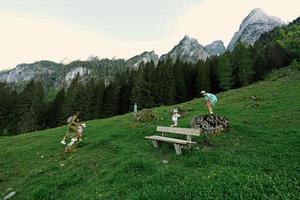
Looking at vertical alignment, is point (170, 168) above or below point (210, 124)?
below

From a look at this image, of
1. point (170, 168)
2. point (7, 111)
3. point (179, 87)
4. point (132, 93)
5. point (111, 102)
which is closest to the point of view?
point (170, 168)

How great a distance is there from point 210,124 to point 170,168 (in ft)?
28.1

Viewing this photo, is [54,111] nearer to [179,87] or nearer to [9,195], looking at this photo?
[179,87]

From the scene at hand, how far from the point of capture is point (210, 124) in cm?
A: 1841

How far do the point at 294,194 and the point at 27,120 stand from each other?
75.1 metres

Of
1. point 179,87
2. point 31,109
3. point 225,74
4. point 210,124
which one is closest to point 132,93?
point 179,87

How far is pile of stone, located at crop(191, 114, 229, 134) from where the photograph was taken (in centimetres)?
1798

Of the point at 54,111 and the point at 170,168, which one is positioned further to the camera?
the point at 54,111

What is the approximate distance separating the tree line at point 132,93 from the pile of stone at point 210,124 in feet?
168

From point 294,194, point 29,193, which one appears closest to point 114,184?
point 29,193

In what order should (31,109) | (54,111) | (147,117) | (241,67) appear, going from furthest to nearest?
1. (54,111)
2. (241,67)
3. (31,109)
4. (147,117)

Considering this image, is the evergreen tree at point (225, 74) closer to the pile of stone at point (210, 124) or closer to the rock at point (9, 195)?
the pile of stone at point (210, 124)

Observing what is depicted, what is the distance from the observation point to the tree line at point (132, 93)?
7300 centimetres

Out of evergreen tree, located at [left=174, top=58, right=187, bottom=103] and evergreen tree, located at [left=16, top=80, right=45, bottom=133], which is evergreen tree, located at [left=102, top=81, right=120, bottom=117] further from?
evergreen tree, located at [left=16, top=80, right=45, bottom=133]
